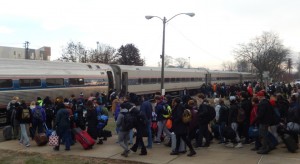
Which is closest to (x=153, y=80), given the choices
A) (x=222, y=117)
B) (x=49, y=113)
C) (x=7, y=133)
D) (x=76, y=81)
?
(x=76, y=81)

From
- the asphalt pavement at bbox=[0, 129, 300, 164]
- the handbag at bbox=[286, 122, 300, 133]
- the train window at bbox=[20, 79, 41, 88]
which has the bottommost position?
the asphalt pavement at bbox=[0, 129, 300, 164]

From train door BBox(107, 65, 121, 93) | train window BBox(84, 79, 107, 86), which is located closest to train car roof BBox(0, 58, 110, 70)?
train window BBox(84, 79, 107, 86)

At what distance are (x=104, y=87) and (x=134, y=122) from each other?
18834 millimetres

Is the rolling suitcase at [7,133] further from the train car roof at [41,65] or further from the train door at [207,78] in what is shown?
the train door at [207,78]

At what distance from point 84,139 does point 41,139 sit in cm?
178

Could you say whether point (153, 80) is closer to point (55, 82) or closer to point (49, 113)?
point (55, 82)

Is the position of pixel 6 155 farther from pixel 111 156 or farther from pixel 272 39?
pixel 272 39

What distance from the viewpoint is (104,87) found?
93.9 feet

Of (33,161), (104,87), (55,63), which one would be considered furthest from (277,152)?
(104,87)

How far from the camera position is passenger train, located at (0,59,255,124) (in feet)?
63.6

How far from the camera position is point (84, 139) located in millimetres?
11133

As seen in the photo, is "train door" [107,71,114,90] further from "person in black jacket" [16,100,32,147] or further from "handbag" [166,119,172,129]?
"handbag" [166,119,172,129]

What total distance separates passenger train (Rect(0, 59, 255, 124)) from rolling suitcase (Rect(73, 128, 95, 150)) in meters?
8.70

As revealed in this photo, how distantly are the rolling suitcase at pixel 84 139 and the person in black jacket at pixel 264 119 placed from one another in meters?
5.06
